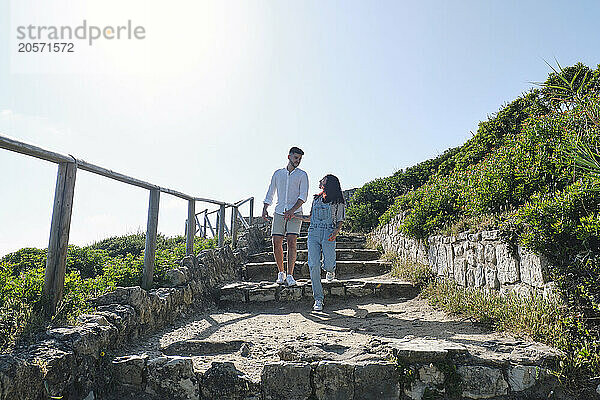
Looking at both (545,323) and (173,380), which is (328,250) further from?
(173,380)

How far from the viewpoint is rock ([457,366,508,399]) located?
2730 mm

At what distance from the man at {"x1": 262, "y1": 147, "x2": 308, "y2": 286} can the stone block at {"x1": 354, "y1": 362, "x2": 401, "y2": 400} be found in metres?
2.56

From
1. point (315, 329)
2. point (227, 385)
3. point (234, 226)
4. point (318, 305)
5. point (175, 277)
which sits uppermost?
point (234, 226)

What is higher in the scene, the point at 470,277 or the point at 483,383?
the point at 470,277

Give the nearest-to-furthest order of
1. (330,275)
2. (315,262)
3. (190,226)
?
(315,262)
(330,275)
(190,226)

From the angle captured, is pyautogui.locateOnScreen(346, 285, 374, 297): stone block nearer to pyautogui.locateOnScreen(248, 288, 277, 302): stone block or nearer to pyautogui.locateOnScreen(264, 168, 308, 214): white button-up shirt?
pyautogui.locateOnScreen(248, 288, 277, 302): stone block

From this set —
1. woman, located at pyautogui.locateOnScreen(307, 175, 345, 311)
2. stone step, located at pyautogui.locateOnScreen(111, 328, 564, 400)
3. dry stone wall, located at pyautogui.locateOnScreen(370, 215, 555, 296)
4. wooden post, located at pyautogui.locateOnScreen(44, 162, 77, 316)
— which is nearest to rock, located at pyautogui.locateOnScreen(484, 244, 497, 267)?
dry stone wall, located at pyautogui.locateOnScreen(370, 215, 555, 296)

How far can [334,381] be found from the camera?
272 centimetres

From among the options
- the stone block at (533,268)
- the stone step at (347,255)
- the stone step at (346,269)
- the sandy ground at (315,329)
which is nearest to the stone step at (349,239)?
the stone step at (347,255)

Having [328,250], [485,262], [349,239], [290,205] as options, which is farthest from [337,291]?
[349,239]

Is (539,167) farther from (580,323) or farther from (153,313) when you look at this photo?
(153,313)

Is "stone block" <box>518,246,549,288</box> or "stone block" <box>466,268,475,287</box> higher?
"stone block" <box>518,246,549,288</box>

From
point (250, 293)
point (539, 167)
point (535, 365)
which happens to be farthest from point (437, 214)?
point (535, 365)

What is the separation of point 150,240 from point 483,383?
3.00 m
